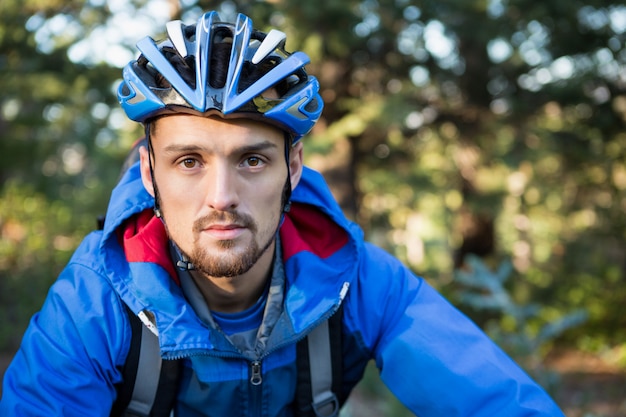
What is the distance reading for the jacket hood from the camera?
7.71 ft

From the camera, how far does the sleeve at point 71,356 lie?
7.06 ft

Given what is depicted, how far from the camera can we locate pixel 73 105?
892 cm

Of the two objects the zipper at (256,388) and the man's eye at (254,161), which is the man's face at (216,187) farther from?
the zipper at (256,388)

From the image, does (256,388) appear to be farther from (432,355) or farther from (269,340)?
(432,355)

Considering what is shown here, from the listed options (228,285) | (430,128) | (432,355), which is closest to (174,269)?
(228,285)

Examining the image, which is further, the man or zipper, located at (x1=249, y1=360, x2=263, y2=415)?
zipper, located at (x1=249, y1=360, x2=263, y2=415)

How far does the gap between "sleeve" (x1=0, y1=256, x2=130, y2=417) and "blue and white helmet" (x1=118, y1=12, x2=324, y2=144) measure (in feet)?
2.44

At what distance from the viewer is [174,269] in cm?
263

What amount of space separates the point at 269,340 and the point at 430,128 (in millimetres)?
7364

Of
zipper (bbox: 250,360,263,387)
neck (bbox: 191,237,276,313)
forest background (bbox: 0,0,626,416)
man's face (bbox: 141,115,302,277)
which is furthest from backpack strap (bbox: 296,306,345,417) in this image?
forest background (bbox: 0,0,626,416)

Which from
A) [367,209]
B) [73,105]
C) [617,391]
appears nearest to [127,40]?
[73,105]

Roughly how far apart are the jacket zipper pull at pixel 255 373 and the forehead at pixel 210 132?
878mm

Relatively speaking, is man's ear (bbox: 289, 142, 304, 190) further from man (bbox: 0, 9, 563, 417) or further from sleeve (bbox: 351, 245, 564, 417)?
sleeve (bbox: 351, 245, 564, 417)

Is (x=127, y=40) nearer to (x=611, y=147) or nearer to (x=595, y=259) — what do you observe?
(x=611, y=147)
